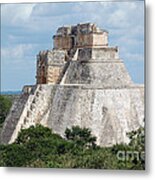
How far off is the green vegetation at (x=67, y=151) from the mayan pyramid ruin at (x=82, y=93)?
35mm

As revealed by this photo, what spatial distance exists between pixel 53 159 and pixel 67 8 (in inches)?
32.0

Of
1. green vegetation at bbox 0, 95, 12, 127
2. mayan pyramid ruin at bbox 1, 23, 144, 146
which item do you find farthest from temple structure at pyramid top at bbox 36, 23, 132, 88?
green vegetation at bbox 0, 95, 12, 127

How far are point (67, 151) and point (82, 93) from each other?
319 millimetres

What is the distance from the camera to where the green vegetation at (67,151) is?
338 cm

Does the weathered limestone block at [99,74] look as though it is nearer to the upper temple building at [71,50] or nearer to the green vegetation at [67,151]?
the upper temple building at [71,50]

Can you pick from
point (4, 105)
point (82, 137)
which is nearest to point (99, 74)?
point (82, 137)

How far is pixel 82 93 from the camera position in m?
3.47

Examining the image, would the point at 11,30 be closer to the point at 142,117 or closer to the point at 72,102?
the point at 72,102

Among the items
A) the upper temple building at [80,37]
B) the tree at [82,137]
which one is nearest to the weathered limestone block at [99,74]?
the upper temple building at [80,37]

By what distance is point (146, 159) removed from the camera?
3.35 metres

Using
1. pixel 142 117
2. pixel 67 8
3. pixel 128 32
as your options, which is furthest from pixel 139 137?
pixel 67 8

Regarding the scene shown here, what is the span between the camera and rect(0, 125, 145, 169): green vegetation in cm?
338

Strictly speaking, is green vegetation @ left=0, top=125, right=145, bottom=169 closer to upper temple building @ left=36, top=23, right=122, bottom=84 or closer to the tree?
the tree

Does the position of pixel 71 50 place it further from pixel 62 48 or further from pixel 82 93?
pixel 82 93
